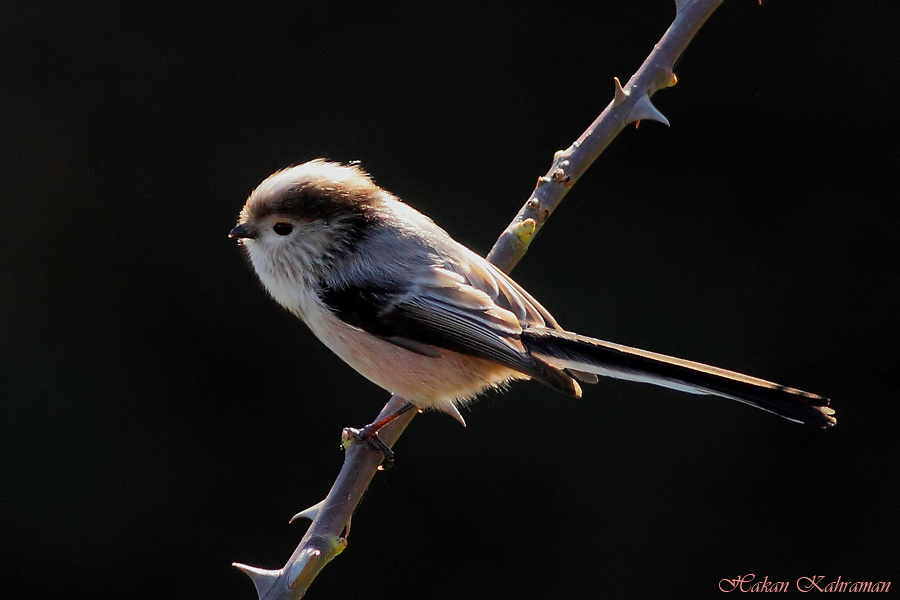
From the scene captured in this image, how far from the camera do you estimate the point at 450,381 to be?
1926mm

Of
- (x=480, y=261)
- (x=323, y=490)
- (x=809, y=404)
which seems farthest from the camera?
(x=323, y=490)

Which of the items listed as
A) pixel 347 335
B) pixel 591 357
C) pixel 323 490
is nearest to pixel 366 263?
pixel 347 335

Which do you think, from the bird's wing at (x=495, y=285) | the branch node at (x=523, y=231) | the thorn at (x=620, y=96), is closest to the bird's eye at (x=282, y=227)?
the bird's wing at (x=495, y=285)

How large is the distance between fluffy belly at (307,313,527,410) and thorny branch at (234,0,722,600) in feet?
0.34

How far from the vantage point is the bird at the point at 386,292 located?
186cm

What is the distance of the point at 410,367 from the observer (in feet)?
6.22

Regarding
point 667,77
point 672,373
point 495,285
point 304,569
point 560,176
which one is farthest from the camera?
point 495,285

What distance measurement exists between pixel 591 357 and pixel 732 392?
30cm

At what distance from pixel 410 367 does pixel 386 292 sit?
162mm

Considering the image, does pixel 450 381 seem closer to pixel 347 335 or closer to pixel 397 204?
pixel 347 335

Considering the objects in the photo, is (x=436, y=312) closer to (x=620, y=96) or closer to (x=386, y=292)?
(x=386, y=292)

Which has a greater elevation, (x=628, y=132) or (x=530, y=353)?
(x=628, y=132)

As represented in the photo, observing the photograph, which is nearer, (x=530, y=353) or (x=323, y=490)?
(x=530, y=353)

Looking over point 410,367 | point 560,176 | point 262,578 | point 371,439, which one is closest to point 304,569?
point 262,578
